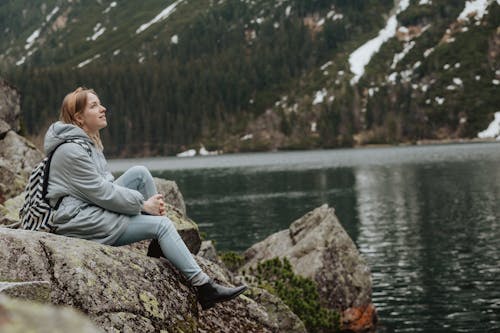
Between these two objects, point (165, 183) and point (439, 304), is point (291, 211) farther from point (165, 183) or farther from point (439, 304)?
point (165, 183)

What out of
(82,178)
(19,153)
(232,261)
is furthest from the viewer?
(19,153)

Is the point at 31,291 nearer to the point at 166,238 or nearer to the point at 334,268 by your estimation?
the point at 166,238

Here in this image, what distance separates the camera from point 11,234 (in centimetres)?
712

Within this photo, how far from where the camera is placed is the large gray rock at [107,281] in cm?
698

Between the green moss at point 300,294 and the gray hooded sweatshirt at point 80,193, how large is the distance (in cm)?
1247

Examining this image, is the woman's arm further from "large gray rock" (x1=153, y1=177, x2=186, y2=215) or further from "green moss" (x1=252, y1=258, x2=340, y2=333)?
"green moss" (x1=252, y1=258, x2=340, y2=333)

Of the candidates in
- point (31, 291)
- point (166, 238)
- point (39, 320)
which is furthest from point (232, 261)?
point (39, 320)

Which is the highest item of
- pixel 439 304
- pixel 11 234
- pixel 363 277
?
pixel 11 234

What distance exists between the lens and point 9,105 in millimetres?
34406

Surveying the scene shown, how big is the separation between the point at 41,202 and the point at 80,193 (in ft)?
1.79

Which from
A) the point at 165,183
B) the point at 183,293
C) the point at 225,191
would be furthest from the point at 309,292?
the point at 225,191

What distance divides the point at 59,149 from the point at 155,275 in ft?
6.82

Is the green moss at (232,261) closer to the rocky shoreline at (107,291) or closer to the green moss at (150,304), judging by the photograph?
the rocky shoreline at (107,291)

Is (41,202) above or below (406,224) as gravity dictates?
above
